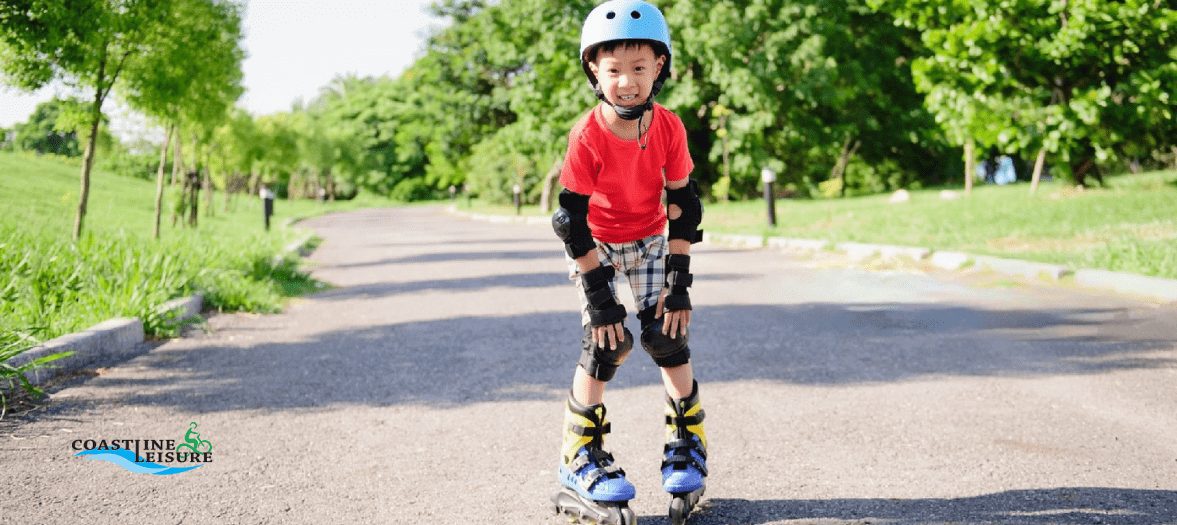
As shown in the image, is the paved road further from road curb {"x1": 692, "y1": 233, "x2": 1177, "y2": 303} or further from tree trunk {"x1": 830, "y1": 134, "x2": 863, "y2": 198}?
tree trunk {"x1": 830, "y1": 134, "x2": 863, "y2": 198}

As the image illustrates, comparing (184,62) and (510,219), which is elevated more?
(184,62)

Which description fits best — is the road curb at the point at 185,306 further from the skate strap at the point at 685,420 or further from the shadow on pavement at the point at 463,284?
the skate strap at the point at 685,420

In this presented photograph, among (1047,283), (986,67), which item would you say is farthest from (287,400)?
(986,67)

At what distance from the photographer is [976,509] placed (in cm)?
297

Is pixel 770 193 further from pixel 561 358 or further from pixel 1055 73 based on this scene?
pixel 561 358

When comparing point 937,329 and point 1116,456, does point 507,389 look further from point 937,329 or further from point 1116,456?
point 937,329

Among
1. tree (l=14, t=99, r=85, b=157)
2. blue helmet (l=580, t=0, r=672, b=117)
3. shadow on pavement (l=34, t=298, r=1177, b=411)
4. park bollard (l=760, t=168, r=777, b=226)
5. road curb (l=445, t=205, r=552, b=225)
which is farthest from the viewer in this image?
road curb (l=445, t=205, r=552, b=225)

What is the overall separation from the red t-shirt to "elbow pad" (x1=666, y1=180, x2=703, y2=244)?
0.15 ft

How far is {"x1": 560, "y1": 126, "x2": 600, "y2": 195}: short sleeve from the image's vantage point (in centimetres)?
290

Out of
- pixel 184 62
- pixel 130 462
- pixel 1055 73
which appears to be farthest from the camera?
pixel 1055 73

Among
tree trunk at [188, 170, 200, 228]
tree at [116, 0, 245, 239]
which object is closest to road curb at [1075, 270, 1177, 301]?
tree at [116, 0, 245, 239]

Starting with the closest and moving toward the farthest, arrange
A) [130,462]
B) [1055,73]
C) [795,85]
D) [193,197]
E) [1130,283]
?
1. [130,462]
2. [1130,283]
3. [1055,73]
4. [193,197]
5. [795,85]

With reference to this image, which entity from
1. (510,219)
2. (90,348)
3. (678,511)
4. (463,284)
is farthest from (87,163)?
(510,219)

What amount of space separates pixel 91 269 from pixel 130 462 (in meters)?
4.32
